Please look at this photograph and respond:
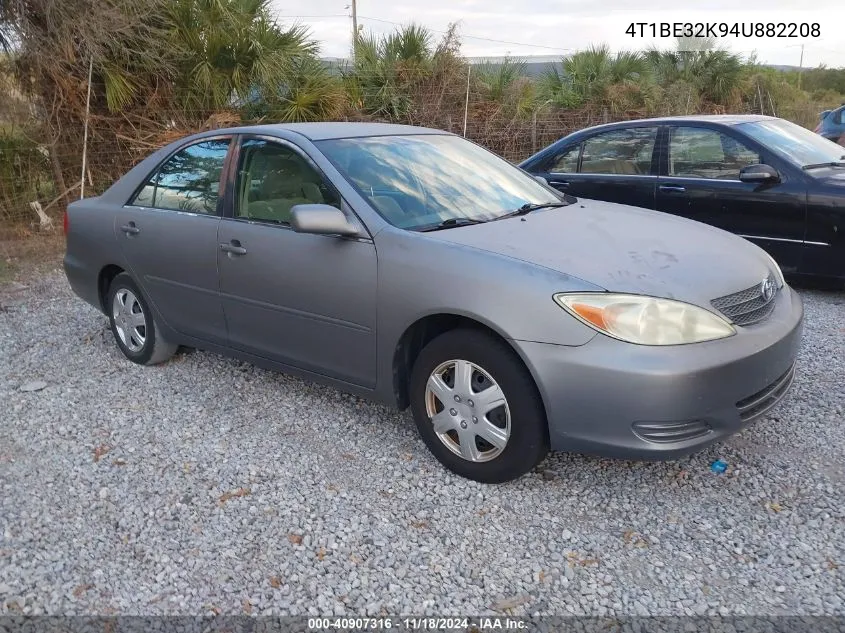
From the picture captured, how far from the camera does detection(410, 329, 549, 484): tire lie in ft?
9.85

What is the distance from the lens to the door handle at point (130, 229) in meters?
4.56

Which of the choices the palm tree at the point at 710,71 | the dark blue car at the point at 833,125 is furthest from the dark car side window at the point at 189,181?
the palm tree at the point at 710,71

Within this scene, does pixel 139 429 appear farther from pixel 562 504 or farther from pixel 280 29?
pixel 280 29

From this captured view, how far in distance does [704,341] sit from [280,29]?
Answer: 29.6 feet

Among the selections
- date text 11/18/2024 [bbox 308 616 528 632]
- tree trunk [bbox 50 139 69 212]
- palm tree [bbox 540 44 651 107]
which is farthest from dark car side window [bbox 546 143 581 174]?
palm tree [bbox 540 44 651 107]

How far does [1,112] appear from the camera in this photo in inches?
356

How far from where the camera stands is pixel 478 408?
3141mm

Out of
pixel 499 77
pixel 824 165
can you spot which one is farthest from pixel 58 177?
pixel 824 165

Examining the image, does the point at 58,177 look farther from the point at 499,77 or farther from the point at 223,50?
the point at 499,77

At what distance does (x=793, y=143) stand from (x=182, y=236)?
500 cm

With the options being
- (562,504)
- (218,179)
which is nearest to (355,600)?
(562,504)

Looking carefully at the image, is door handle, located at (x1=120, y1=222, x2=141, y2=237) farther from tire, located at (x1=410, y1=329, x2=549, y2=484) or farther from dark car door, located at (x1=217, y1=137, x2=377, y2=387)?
tire, located at (x1=410, y1=329, x2=549, y2=484)

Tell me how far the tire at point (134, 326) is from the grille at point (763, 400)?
3.42 m

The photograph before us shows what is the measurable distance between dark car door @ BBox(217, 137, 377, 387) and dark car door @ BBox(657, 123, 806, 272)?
12.4 feet
